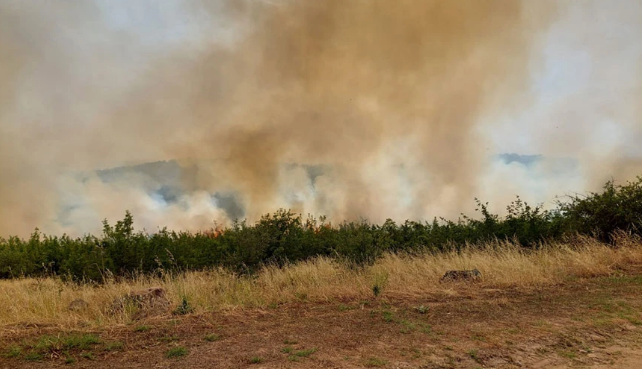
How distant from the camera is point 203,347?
20.1ft

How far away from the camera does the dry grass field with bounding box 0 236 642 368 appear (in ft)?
19.0

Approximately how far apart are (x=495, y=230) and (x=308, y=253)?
9702mm

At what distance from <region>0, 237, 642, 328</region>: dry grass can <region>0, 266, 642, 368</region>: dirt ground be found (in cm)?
70

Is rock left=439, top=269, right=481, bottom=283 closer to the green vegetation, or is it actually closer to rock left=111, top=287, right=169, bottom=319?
the green vegetation

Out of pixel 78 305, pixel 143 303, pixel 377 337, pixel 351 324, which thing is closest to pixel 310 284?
pixel 351 324

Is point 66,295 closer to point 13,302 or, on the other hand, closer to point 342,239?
point 13,302

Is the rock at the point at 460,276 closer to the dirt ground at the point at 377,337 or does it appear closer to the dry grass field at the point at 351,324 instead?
the dry grass field at the point at 351,324

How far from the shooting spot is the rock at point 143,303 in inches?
332

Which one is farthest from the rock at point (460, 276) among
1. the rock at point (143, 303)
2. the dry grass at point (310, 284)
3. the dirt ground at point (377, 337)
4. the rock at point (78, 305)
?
the rock at point (78, 305)

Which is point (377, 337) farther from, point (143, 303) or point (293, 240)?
point (293, 240)

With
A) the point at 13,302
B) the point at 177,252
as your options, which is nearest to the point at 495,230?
the point at 177,252

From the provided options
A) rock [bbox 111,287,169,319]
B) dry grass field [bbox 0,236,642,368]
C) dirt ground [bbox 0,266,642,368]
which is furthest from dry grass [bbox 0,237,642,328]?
dirt ground [bbox 0,266,642,368]

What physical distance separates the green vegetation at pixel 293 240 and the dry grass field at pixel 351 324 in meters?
1.63

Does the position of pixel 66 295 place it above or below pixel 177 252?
below
